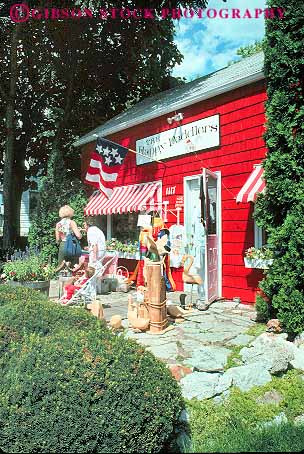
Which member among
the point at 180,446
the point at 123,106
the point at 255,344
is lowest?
the point at 180,446

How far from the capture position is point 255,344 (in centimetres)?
485

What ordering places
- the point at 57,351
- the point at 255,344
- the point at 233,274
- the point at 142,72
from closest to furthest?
the point at 57,351 → the point at 255,344 → the point at 233,274 → the point at 142,72

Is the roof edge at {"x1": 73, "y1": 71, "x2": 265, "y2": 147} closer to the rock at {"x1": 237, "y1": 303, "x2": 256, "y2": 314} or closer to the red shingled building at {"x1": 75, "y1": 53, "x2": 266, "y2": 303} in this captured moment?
the red shingled building at {"x1": 75, "y1": 53, "x2": 266, "y2": 303}

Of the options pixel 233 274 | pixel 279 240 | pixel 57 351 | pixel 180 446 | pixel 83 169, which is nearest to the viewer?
pixel 57 351

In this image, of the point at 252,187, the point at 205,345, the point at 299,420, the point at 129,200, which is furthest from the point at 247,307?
the point at 129,200

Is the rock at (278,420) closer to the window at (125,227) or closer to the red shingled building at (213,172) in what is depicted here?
the red shingled building at (213,172)

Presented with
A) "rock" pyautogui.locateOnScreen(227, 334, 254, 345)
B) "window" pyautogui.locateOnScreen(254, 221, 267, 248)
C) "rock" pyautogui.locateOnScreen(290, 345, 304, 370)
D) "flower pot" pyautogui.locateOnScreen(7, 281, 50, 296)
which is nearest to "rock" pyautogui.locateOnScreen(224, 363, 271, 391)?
"rock" pyautogui.locateOnScreen(290, 345, 304, 370)

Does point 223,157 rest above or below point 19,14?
below

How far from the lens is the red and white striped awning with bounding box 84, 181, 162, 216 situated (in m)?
10.6

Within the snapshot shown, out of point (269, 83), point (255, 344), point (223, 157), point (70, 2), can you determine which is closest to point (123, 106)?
point (70, 2)

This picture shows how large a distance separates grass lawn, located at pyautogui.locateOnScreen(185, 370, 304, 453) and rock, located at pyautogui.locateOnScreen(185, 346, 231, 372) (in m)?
0.38

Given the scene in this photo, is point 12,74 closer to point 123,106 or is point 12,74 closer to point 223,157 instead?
point 123,106

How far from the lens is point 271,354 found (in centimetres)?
447

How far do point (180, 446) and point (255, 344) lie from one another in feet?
6.10
